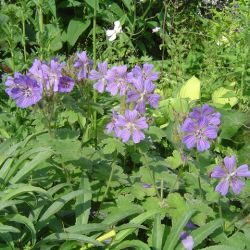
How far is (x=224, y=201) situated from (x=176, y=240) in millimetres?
406

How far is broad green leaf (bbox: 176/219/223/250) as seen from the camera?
213 centimetres

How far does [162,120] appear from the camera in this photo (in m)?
3.28

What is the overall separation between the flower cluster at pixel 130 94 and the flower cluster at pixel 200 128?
0.17 meters

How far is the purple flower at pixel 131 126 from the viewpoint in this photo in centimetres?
205

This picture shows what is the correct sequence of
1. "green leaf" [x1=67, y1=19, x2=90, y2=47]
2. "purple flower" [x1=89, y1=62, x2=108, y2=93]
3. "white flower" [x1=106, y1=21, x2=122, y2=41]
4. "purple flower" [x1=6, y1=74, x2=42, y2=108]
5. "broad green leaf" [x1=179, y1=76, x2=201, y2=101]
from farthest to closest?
"green leaf" [x1=67, y1=19, x2=90, y2=47], "white flower" [x1=106, y1=21, x2=122, y2=41], "broad green leaf" [x1=179, y1=76, x2=201, y2=101], "purple flower" [x1=89, y1=62, x2=108, y2=93], "purple flower" [x1=6, y1=74, x2=42, y2=108]

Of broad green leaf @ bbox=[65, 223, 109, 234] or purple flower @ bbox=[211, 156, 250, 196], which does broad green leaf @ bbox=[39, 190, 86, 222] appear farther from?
purple flower @ bbox=[211, 156, 250, 196]

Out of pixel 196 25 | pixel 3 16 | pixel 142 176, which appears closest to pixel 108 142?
pixel 142 176

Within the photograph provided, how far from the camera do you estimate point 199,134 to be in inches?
78.2

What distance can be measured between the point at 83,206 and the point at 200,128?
Answer: 582 mm

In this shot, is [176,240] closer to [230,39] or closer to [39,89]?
[39,89]

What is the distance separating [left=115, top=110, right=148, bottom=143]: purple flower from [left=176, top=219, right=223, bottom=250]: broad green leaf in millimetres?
419

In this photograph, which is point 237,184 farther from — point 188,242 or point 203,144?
point 188,242

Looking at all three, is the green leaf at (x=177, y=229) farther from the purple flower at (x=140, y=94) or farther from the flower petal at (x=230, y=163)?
the purple flower at (x=140, y=94)

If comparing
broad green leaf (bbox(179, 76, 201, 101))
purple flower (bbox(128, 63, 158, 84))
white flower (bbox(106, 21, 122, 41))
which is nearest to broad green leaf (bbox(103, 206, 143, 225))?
purple flower (bbox(128, 63, 158, 84))
